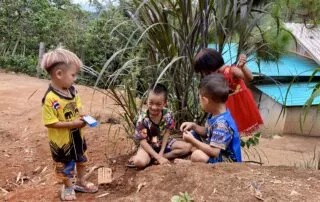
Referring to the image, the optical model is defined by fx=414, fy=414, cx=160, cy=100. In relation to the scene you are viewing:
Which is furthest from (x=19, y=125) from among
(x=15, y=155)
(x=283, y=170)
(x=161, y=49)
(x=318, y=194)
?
(x=318, y=194)

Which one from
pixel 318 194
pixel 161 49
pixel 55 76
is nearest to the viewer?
pixel 318 194

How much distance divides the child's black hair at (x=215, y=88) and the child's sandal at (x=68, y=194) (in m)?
1.01

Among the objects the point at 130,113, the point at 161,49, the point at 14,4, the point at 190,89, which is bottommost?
the point at 130,113

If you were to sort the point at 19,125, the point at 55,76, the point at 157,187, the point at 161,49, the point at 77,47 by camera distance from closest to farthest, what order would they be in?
the point at 157,187
the point at 55,76
the point at 161,49
the point at 19,125
the point at 77,47

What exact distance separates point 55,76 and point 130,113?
32.8 inches

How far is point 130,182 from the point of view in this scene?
8.27ft

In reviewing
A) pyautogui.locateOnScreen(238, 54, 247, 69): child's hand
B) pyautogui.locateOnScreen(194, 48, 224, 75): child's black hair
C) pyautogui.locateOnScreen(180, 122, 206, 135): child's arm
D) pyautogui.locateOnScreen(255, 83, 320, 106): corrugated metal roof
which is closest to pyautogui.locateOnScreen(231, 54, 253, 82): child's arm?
pyautogui.locateOnScreen(238, 54, 247, 69): child's hand

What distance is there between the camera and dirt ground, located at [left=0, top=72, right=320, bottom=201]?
1.90m

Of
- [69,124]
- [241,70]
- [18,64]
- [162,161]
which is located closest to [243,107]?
[241,70]

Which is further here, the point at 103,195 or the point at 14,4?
the point at 14,4

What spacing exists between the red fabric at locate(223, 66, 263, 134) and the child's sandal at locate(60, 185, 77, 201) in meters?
1.28

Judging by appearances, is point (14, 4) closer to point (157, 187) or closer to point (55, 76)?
point (55, 76)

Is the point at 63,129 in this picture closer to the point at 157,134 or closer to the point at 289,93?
the point at 157,134

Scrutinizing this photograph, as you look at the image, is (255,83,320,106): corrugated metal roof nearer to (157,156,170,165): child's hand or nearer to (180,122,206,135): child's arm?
(180,122,206,135): child's arm
